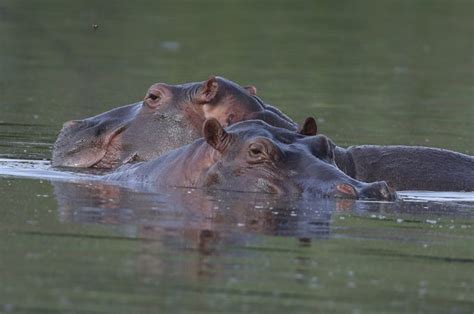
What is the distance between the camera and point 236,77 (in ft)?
68.1

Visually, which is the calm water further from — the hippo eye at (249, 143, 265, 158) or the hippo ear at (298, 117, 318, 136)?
the hippo ear at (298, 117, 318, 136)

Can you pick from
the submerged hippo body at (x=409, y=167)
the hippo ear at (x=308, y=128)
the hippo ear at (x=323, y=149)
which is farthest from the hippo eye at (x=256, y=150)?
the submerged hippo body at (x=409, y=167)

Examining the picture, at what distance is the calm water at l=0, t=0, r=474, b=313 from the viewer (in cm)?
656

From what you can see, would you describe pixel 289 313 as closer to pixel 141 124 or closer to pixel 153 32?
pixel 141 124

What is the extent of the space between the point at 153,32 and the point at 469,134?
12.1 m

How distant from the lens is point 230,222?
8.43 meters

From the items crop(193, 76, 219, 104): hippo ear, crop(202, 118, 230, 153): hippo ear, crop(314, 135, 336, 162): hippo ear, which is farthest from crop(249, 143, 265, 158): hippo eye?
crop(193, 76, 219, 104): hippo ear

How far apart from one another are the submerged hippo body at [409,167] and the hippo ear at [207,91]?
38.0 inches

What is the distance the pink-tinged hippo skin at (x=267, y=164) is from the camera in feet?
30.3

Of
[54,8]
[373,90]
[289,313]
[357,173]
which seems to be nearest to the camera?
[289,313]

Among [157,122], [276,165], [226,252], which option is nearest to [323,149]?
[276,165]

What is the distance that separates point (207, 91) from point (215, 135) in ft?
5.17

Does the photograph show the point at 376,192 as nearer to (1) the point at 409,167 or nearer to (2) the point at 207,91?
(1) the point at 409,167

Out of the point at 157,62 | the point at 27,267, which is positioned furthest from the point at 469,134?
the point at 27,267
